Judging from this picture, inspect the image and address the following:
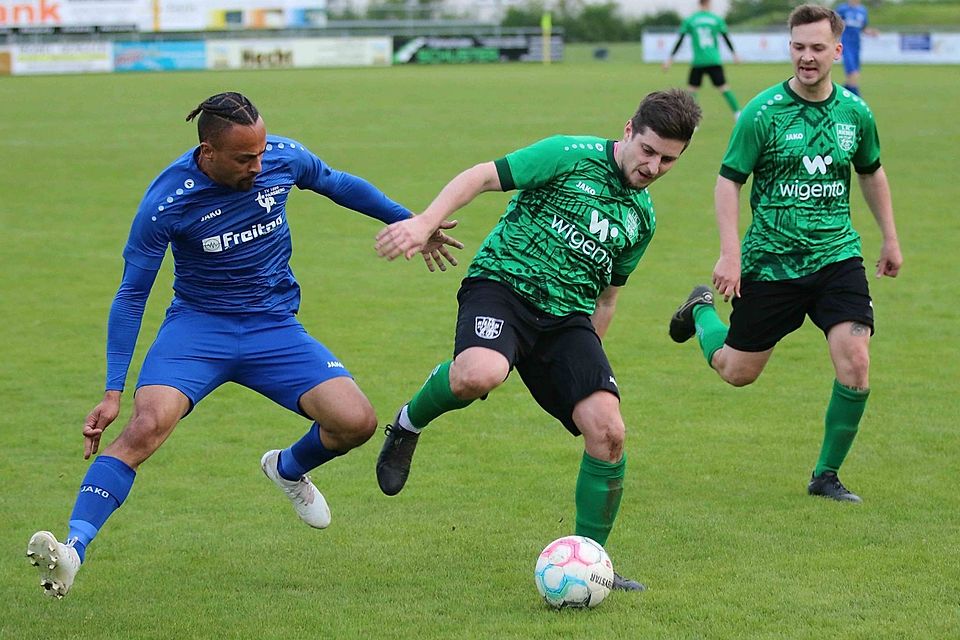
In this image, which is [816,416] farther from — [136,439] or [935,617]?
[136,439]

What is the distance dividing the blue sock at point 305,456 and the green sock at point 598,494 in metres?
1.17

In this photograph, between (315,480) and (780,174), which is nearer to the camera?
(780,174)

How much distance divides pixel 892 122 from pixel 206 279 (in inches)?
777

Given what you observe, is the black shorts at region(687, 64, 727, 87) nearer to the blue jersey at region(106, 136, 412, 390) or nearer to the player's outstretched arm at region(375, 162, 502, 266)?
the blue jersey at region(106, 136, 412, 390)

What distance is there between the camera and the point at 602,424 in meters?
5.22

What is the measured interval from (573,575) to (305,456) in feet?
5.01

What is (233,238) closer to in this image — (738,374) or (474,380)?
(474,380)

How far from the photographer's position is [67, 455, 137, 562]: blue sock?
4961 millimetres

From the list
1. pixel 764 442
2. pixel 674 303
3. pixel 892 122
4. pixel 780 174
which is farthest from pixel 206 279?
pixel 892 122

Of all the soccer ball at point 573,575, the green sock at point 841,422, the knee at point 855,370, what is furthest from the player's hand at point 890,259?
the soccer ball at point 573,575

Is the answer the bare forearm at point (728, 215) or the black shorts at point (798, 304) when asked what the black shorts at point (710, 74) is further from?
the bare forearm at point (728, 215)

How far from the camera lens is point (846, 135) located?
638 centimetres

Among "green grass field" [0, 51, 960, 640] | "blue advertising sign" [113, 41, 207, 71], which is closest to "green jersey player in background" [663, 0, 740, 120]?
"green grass field" [0, 51, 960, 640]

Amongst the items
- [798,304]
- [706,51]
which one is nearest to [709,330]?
[798,304]
